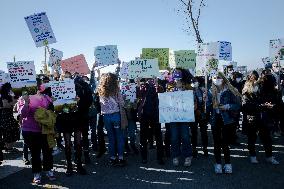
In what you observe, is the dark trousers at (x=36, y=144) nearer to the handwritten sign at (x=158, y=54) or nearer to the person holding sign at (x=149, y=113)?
the person holding sign at (x=149, y=113)

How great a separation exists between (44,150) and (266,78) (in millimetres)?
5278

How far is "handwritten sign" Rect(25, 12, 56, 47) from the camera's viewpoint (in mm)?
10852

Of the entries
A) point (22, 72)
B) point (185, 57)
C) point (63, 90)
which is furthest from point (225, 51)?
point (22, 72)

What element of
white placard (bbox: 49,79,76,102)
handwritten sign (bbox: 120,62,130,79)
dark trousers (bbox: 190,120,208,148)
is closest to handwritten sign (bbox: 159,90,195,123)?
dark trousers (bbox: 190,120,208,148)

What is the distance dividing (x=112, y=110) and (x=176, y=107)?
5.10 ft

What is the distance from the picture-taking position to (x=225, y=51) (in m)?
14.8

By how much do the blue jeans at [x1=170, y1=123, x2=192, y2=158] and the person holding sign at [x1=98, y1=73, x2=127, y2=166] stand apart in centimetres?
125

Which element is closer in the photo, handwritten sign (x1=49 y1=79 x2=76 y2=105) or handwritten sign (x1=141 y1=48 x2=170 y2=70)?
handwritten sign (x1=49 y1=79 x2=76 y2=105)

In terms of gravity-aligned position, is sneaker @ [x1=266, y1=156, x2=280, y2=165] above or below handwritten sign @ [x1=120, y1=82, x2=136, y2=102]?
below

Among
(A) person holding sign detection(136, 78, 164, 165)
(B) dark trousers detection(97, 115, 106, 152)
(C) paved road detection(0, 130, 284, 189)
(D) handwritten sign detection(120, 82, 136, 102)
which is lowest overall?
(C) paved road detection(0, 130, 284, 189)

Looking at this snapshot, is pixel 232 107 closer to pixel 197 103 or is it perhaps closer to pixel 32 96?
pixel 197 103

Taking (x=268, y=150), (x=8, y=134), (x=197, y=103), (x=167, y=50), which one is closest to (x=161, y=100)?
(x=197, y=103)

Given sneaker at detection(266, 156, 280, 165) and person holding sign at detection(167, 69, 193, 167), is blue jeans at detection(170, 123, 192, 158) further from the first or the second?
sneaker at detection(266, 156, 280, 165)

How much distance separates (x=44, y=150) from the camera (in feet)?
27.1
